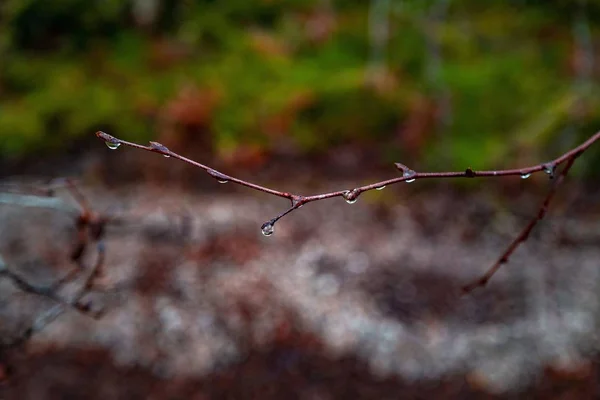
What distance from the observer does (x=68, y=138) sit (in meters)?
6.59

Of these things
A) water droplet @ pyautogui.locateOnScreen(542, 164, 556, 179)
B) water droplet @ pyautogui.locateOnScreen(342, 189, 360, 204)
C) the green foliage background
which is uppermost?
water droplet @ pyautogui.locateOnScreen(542, 164, 556, 179)

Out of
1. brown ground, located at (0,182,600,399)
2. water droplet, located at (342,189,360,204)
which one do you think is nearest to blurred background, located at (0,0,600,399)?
brown ground, located at (0,182,600,399)

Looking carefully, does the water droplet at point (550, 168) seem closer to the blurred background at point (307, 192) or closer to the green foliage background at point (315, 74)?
the blurred background at point (307, 192)

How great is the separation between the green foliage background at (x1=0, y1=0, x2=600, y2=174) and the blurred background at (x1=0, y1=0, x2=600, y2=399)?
0.03m

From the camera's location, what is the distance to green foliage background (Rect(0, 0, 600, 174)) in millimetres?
6477

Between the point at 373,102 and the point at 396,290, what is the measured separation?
281cm

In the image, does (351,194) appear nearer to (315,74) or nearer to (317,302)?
(317,302)

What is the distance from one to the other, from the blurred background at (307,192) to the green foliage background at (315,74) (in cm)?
3

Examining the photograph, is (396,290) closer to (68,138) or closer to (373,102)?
(373,102)

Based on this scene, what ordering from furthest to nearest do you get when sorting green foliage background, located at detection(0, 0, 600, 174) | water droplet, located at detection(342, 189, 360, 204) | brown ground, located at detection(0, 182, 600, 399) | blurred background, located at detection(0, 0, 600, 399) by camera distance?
green foliage background, located at detection(0, 0, 600, 174), blurred background, located at detection(0, 0, 600, 399), brown ground, located at detection(0, 182, 600, 399), water droplet, located at detection(342, 189, 360, 204)

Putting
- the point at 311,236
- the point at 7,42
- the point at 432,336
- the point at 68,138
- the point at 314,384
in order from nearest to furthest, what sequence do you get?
the point at 314,384
the point at 432,336
the point at 311,236
the point at 68,138
the point at 7,42

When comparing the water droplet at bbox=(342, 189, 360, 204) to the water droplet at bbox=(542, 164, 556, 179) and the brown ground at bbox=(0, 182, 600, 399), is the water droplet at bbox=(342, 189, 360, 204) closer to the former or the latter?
the water droplet at bbox=(542, 164, 556, 179)

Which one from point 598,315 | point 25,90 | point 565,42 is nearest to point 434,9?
point 565,42

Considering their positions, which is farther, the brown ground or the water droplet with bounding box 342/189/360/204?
the brown ground
